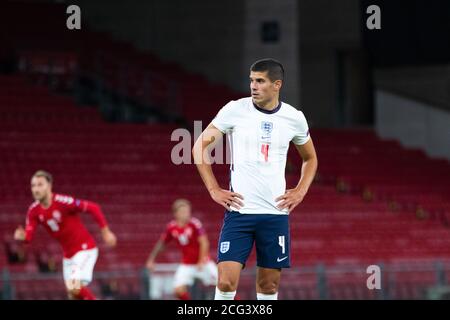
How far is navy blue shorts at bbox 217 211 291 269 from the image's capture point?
912 cm

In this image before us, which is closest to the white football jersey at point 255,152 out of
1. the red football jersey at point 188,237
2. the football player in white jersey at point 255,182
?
the football player in white jersey at point 255,182

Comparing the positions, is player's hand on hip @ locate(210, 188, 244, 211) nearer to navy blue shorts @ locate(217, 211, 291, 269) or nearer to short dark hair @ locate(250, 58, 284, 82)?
navy blue shorts @ locate(217, 211, 291, 269)

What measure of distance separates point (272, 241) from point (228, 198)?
1.68 ft

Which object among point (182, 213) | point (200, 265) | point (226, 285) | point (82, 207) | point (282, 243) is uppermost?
point (82, 207)

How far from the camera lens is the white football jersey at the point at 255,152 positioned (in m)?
9.12

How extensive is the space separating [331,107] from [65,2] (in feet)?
25.6

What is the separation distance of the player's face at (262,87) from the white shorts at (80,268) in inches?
185

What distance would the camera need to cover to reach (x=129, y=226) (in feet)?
70.3

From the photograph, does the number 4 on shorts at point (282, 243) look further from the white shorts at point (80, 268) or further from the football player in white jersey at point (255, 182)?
the white shorts at point (80, 268)

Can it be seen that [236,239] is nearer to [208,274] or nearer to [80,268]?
[80,268]

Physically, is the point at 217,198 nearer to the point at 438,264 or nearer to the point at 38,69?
the point at 438,264

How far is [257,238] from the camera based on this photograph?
9.20 meters

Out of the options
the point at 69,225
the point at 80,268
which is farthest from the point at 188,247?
the point at 69,225
